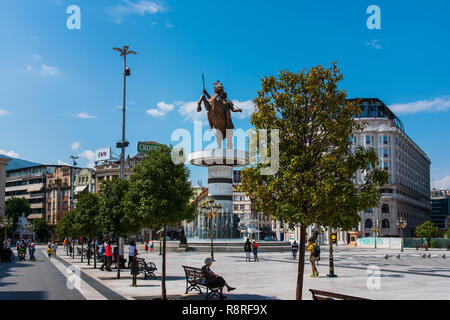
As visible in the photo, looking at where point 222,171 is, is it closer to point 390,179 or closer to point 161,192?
point 161,192

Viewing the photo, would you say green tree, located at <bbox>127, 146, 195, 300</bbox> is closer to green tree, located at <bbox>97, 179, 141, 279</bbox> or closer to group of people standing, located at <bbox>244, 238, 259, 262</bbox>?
green tree, located at <bbox>97, 179, 141, 279</bbox>

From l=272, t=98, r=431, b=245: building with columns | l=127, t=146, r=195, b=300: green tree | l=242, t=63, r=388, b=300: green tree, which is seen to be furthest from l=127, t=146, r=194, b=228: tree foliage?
l=272, t=98, r=431, b=245: building with columns

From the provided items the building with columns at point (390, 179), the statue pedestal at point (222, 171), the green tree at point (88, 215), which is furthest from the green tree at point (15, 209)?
the green tree at point (88, 215)

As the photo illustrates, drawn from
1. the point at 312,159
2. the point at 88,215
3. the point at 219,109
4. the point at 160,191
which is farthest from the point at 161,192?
the point at 219,109

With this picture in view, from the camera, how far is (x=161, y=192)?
15.2 metres

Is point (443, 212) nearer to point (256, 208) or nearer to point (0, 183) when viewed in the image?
point (0, 183)

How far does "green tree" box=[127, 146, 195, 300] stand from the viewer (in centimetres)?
1512

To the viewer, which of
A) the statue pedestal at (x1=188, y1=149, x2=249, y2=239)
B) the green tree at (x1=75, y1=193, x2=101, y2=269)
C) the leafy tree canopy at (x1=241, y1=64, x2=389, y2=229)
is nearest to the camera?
the leafy tree canopy at (x1=241, y1=64, x2=389, y2=229)

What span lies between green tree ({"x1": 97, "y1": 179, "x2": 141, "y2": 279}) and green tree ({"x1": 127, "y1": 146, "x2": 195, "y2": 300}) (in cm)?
465

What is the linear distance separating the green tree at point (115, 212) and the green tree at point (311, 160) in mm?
10036

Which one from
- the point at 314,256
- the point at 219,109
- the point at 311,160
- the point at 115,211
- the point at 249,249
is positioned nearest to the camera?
the point at 311,160

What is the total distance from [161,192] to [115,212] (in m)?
6.31

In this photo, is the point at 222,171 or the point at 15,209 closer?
the point at 222,171
